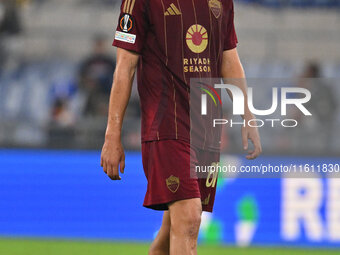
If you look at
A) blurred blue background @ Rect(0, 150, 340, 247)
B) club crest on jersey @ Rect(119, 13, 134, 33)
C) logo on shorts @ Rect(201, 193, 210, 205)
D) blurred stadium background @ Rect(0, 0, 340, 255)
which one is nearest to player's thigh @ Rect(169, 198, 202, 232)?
logo on shorts @ Rect(201, 193, 210, 205)

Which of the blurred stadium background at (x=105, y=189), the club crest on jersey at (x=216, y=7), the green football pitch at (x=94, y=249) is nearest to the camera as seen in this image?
the club crest on jersey at (x=216, y=7)

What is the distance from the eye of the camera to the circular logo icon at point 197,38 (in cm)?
378

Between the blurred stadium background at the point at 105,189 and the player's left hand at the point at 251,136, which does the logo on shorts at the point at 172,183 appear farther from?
the blurred stadium background at the point at 105,189

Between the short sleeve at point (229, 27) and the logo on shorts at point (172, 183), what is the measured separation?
0.86 m

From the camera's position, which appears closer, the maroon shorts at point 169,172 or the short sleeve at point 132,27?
the maroon shorts at point 169,172

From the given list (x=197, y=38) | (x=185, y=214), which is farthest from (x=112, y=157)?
(x=197, y=38)

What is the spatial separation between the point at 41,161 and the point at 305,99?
3225 millimetres

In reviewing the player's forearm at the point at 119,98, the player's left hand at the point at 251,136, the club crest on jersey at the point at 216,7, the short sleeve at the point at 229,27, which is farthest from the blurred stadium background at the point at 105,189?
the club crest on jersey at the point at 216,7

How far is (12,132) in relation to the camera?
8.21 m

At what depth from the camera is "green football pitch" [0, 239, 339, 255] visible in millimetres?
6633

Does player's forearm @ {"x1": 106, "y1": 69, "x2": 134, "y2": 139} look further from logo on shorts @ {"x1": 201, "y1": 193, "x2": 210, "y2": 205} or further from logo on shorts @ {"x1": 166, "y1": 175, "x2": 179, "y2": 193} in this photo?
logo on shorts @ {"x1": 201, "y1": 193, "x2": 210, "y2": 205}

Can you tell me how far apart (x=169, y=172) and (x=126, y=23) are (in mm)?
774

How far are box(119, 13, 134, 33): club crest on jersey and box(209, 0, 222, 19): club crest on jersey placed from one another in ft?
1.40

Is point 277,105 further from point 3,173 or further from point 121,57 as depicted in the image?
point 121,57
